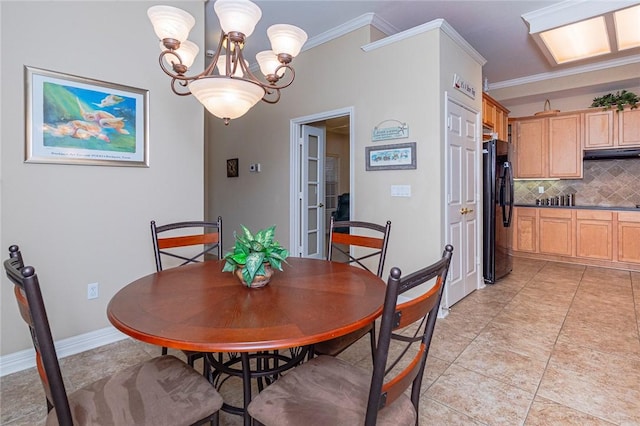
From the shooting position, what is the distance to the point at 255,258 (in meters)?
1.39

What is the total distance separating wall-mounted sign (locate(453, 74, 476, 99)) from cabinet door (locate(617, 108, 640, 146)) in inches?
107

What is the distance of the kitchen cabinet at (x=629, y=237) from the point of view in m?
4.45

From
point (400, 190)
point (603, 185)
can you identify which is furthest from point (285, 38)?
point (603, 185)

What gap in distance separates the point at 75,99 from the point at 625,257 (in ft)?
21.2

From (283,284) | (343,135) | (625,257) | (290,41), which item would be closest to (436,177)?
(290,41)

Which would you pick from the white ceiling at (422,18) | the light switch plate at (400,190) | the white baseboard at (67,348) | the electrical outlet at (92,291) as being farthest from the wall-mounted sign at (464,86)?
the white baseboard at (67,348)

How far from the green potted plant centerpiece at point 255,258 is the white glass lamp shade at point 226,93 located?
749 mm

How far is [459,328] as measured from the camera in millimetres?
2760

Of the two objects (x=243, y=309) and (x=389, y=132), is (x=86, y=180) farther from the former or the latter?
(x=389, y=132)

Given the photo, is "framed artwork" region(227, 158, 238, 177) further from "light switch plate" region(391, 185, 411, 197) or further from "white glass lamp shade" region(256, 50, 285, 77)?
"white glass lamp shade" region(256, 50, 285, 77)

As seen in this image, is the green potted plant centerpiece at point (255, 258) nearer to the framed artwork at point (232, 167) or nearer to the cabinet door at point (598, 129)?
the framed artwork at point (232, 167)

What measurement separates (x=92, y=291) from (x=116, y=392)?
162 cm

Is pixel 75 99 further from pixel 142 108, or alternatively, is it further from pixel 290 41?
pixel 290 41

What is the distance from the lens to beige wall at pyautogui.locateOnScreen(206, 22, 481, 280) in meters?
3.00
